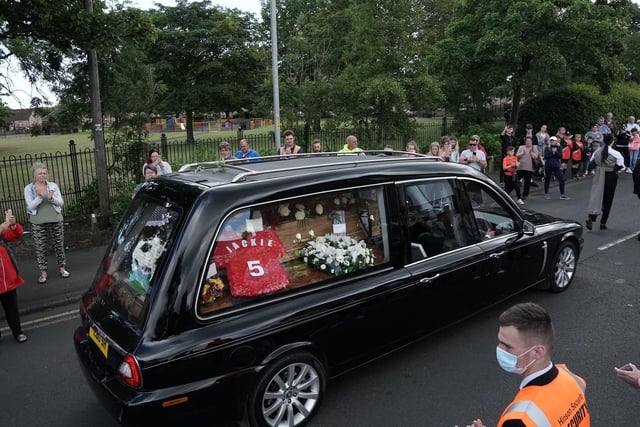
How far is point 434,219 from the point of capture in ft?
14.2

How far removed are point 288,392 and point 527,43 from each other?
16.2m

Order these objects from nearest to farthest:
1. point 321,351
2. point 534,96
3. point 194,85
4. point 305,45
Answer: point 321,351 < point 305,45 < point 534,96 < point 194,85

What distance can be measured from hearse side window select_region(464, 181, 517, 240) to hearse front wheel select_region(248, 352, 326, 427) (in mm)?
2235

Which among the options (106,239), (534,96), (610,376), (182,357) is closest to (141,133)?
(106,239)

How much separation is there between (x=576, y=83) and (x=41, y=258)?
72.3 ft

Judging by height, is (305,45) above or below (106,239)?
above

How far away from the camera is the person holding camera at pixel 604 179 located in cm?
862

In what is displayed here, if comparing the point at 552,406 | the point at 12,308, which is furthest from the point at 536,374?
the point at 12,308

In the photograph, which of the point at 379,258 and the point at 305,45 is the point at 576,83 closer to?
the point at 305,45

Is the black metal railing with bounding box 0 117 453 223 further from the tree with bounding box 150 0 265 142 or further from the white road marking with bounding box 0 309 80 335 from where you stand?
the tree with bounding box 150 0 265 142

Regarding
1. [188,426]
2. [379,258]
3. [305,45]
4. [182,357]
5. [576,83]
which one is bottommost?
[188,426]

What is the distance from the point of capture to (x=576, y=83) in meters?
21.1

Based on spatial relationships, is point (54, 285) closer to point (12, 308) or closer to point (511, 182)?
point (12, 308)

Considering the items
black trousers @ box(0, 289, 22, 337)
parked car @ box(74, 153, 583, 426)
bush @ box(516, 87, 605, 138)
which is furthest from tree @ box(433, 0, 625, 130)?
black trousers @ box(0, 289, 22, 337)
